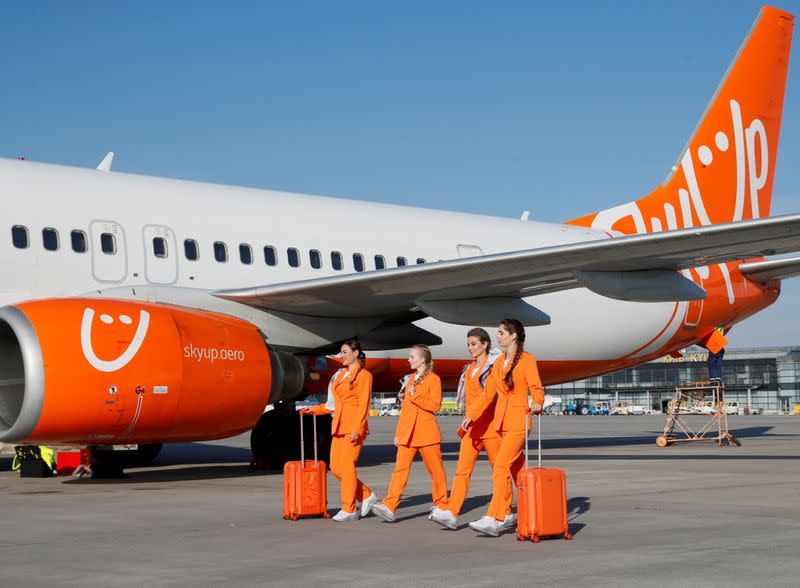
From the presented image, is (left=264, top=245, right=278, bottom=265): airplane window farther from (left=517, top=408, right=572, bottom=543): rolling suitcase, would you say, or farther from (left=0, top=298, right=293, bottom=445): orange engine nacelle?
(left=517, top=408, right=572, bottom=543): rolling suitcase

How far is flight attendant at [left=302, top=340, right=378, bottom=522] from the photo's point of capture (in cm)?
824

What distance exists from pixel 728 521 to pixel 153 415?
552cm

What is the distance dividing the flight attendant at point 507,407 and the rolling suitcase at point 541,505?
21cm

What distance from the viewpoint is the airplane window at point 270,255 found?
556 inches

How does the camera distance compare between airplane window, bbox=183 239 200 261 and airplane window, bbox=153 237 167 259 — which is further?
airplane window, bbox=183 239 200 261

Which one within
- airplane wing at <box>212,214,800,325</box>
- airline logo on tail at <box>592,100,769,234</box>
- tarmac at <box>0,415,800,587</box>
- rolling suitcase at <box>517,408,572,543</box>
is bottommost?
tarmac at <box>0,415,800,587</box>

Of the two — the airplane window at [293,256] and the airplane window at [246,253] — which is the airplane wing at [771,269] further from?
the airplane window at [246,253]

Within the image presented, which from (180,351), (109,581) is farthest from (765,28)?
(109,581)

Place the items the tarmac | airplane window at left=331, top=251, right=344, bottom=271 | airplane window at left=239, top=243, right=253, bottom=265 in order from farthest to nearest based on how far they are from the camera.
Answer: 1. airplane window at left=331, top=251, right=344, bottom=271
2. airplane window at left=239, top=243, right=253, bottom=265
3. the tarmac

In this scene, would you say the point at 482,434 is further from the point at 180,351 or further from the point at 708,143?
the point at 708,143

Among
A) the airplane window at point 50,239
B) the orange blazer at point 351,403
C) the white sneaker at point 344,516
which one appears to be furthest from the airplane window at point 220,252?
the white sneaker at point 344,516

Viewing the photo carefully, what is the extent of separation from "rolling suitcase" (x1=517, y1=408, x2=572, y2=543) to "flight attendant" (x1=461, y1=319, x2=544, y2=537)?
0.21m

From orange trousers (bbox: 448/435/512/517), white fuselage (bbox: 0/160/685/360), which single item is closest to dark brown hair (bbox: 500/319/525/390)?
orange trousers (bbox: 448/435/512/517)

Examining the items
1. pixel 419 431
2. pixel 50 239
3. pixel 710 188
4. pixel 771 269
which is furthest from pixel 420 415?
pixel 710 188
